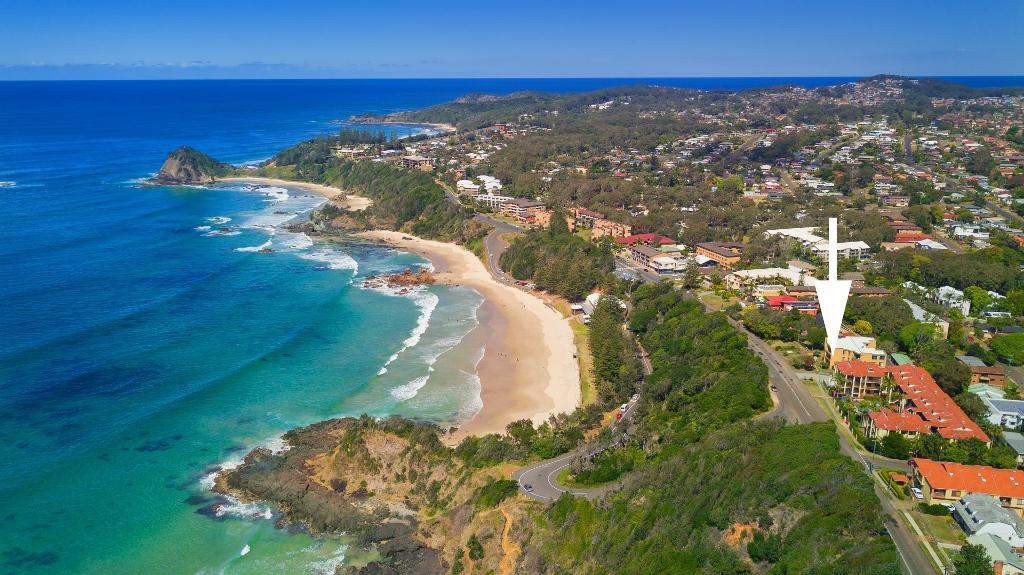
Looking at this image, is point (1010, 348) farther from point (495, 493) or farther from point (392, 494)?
point (392, 494)

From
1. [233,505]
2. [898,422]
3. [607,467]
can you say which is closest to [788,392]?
[898,422]

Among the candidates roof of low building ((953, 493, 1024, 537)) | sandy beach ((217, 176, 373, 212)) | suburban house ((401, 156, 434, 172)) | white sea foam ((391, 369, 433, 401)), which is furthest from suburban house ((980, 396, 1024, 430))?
suburban house ((401, 156, 434, 172))

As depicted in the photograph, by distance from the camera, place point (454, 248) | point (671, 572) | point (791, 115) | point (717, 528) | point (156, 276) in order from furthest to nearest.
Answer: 1. point (791, 115)
2. point (454, 248)
3. point (156, 276)
4. point (717, 528)
5. point (671, 572)

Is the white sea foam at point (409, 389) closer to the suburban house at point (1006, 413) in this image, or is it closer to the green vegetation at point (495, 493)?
the green vegetation at point (495, 493)

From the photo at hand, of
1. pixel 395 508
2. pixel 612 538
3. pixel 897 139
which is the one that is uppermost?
pixel 897 139

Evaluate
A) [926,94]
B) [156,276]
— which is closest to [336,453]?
[156,276]

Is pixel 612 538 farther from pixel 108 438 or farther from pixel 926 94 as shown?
pixel 926 94

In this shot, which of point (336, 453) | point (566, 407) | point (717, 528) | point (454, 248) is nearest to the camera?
point (717, 528)
